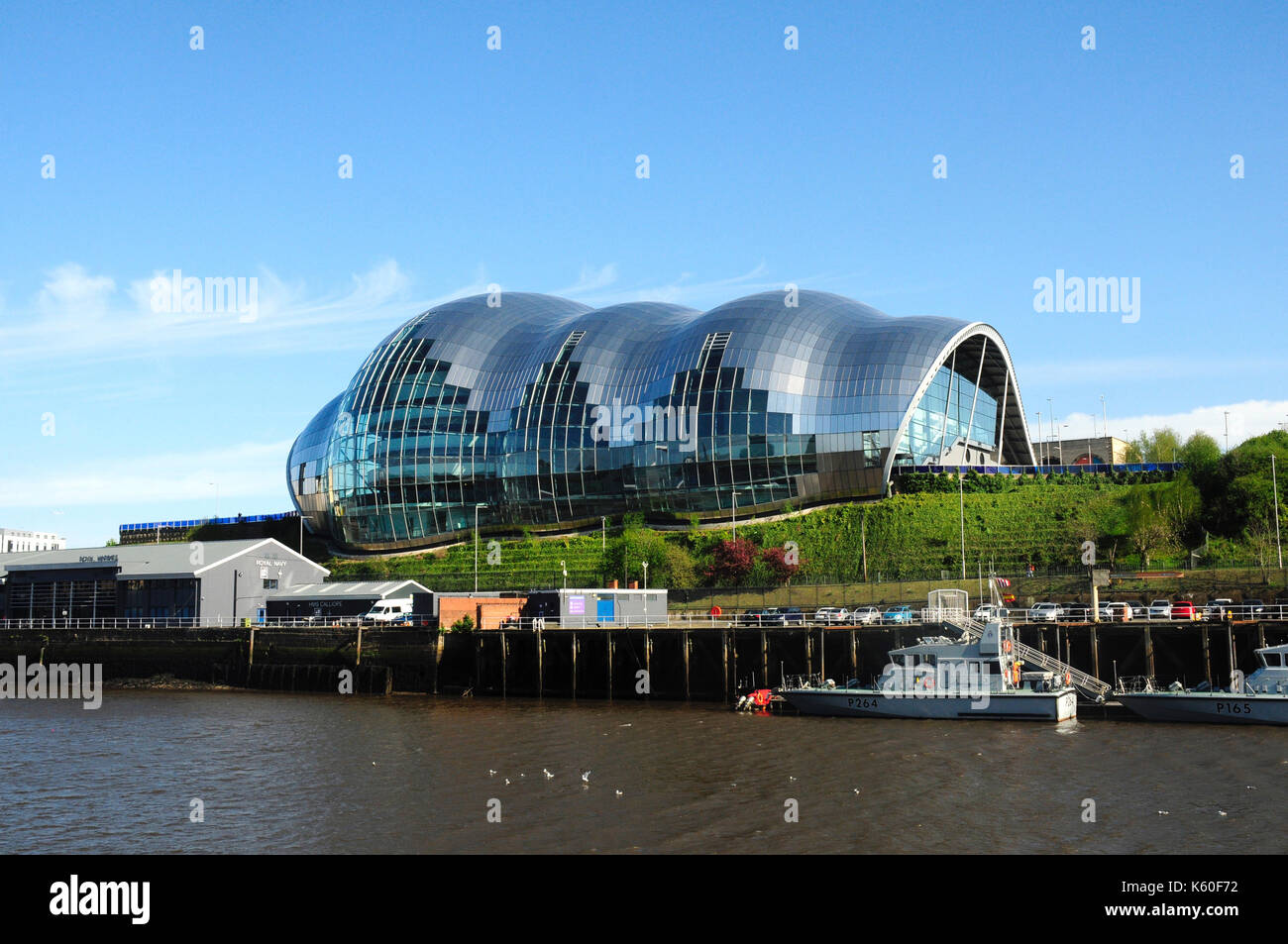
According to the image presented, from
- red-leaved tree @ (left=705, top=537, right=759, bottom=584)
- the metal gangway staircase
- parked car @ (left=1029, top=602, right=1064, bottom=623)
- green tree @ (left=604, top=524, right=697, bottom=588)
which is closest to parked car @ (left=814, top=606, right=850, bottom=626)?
the metal gangway staircase

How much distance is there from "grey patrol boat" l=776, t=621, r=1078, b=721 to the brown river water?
1266 mm

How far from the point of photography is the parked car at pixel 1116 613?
5469 centimetres

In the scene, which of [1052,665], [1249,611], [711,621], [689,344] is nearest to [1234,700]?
[1052,665]

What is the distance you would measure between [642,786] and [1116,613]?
33.5 meters

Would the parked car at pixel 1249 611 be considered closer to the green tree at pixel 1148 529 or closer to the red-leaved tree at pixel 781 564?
the green tree at pixel 1148 529

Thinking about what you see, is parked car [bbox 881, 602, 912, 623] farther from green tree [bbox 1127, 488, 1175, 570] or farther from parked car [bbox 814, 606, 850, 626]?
green tree [bbox 1127, 488, 1175, 570]

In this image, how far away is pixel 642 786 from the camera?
33594 millimetres

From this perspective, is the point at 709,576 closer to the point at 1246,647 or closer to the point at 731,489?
the point at 731,489

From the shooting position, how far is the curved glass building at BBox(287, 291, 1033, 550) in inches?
3984

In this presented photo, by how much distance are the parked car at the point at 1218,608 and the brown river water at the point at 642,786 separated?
12336mm

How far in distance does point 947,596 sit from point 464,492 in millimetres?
60924

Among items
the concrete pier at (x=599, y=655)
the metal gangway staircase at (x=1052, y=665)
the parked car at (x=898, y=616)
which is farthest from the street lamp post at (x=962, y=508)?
the metal gangway staircase at (x=1052, y=665)
